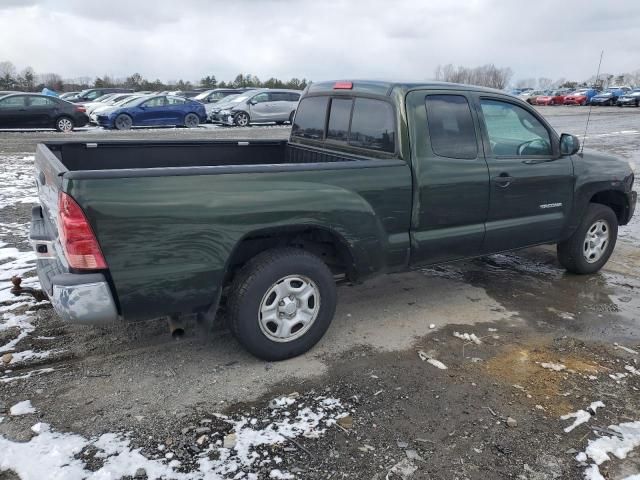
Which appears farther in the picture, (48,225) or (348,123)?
(348,123)

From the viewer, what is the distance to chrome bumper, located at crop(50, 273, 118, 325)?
293 cm

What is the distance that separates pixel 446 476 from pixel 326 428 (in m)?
0.70

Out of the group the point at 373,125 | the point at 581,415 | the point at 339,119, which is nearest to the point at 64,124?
the point at 339,119

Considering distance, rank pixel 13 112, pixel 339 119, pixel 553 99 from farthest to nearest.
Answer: pixel 553 99 → pixel 13 112 → pixel 339 119

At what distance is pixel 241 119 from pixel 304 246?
63.0ft

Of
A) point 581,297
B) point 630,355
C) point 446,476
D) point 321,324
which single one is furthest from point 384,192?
point 581,297

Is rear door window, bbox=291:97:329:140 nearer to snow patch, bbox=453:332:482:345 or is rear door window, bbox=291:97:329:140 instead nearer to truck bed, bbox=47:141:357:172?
truck bed, bbox=47:141:357:172

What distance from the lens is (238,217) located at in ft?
A: 10.7

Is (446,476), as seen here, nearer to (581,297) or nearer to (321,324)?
(321,324)

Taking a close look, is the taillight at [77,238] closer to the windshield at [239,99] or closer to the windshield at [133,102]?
the windshield at [133,102]

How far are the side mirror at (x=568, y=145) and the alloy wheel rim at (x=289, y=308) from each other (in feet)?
9.11

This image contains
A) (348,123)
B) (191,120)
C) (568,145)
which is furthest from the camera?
(191,120)

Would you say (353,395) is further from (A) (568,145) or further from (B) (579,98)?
(B) (579,98)

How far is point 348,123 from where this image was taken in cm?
456
